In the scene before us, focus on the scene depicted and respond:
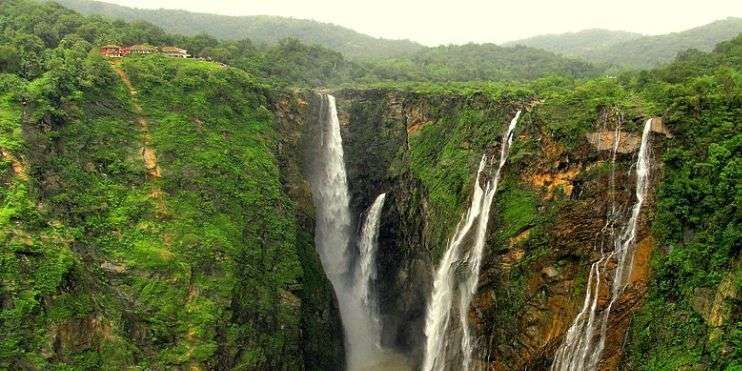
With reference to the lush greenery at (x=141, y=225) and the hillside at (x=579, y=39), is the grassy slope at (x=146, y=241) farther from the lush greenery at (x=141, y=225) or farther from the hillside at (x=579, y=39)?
the hillside at (x=579, y=39)

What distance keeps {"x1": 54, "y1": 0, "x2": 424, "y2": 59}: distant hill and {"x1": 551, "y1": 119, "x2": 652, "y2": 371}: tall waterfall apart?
8269 cm

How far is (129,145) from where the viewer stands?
25.7 m

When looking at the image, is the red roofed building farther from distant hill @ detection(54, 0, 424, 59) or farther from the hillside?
the hillside

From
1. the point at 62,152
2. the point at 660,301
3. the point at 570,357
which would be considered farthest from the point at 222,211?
the point at 660,301

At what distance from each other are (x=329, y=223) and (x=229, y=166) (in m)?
9.18

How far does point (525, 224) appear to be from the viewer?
20.4 m

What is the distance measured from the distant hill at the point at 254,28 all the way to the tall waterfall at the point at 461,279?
77.5 m

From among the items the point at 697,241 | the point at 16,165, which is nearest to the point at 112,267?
the point at 16,165

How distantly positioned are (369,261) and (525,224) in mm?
14499

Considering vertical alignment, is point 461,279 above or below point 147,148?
below

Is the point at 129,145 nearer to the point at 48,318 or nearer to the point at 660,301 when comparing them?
the point at 48,318

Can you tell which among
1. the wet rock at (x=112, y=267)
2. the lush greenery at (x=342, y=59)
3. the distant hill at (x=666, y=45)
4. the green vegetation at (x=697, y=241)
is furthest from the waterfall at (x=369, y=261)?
the distant hill at (x=666, y=45)

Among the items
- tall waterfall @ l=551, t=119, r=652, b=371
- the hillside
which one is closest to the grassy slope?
tall waterfall @ l=551, t=119, r=652, b=371

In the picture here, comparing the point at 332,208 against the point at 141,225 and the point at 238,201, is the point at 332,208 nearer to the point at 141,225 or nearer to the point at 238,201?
the point at 238,201
